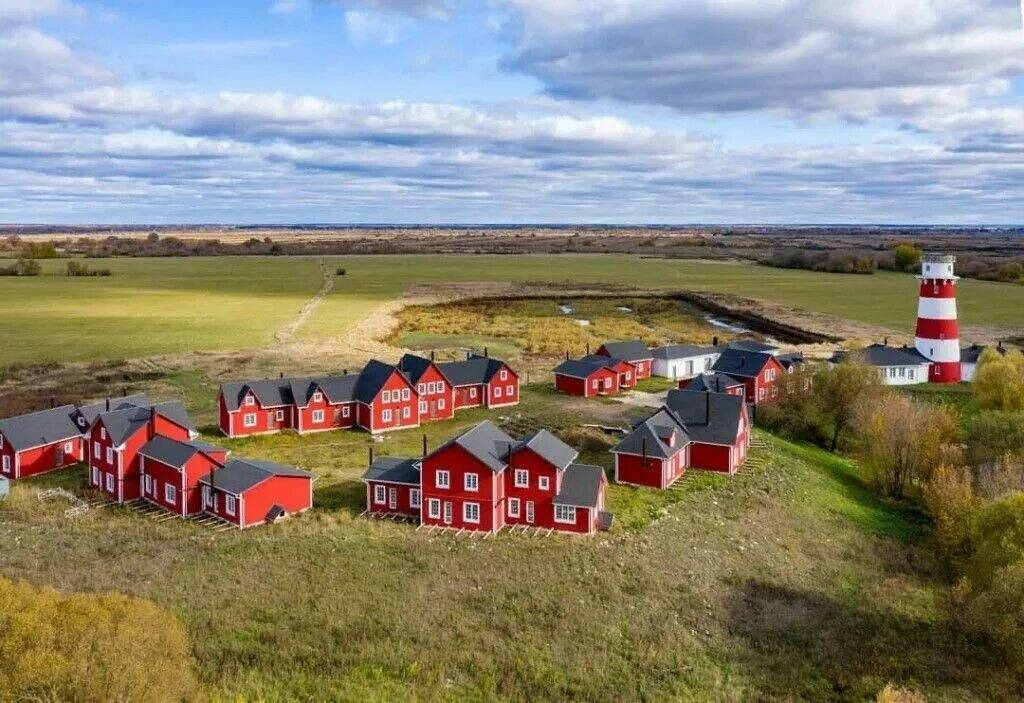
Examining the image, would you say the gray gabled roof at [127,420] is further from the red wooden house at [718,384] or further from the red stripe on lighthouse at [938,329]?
the red stripe on lighthouse at [938,329]

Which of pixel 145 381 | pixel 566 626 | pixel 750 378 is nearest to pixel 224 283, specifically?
pixel 145 381

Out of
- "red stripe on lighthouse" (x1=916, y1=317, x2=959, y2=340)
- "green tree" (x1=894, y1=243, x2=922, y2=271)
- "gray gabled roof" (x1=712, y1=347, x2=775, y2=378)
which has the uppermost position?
"green tree" (x1=894, y1=243, x2=922, y2=271)

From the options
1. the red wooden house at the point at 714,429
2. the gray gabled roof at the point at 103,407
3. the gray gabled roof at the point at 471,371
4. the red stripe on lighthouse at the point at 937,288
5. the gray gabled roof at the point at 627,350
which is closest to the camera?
the red wooden house at the point at 714,429

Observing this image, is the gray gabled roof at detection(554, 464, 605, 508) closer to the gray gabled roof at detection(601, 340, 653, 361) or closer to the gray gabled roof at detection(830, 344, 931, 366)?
the gray gabled roof at detection(601, 340, 653, 361)

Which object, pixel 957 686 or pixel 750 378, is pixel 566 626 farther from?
pixel 750 378

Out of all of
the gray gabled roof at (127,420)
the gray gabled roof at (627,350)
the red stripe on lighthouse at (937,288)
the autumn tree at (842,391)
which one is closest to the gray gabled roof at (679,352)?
the gray gabled roof at (627,350)

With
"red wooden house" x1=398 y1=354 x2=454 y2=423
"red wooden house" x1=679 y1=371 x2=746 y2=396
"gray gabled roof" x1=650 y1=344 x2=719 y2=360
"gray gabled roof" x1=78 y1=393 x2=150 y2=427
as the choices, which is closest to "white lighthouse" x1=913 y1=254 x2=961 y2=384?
"red wooden house" x1=679 y1=371 x2=746 y2=396
